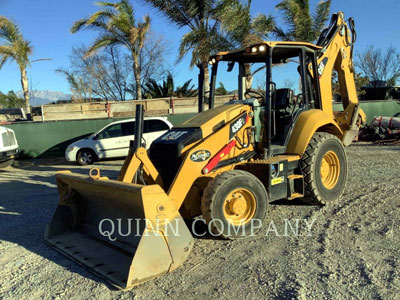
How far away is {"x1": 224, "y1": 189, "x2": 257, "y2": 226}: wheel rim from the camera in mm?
4473

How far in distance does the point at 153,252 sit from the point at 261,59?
4.11 m

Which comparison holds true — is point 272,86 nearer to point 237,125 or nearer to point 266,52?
point 266,52

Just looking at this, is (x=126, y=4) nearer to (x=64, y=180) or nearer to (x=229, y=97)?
(x=229, y=97)

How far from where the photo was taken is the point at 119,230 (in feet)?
14.6

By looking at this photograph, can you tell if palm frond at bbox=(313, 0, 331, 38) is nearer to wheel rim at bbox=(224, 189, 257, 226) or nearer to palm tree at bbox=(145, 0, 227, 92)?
palm tree at bbox=(145, 0, 227, 92)

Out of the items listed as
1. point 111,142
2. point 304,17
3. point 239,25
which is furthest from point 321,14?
point 111,142

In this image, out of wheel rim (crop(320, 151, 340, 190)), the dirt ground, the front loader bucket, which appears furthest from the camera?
wheel rim (crop(320, 151, 340, 190))

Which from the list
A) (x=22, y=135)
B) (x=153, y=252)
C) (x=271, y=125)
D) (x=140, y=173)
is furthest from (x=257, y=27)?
(x=153, y=252)

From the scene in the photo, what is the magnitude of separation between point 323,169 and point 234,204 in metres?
2.41

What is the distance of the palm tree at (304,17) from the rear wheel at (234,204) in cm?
1574

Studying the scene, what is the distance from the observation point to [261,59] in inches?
250

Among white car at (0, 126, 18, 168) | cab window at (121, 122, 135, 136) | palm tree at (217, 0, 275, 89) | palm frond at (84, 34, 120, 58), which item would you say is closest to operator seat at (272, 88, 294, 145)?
cab window at (121, 122, 135, 136)

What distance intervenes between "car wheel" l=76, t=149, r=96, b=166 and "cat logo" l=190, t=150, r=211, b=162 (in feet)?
32.5

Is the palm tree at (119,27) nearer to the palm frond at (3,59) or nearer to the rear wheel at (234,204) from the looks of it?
the palm frond at (3,59)
